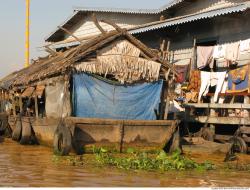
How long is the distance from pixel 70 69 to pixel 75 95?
794 mm

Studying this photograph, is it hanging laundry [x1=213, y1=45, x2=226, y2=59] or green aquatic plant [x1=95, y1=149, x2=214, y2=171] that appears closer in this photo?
green aquatic plant [x1=95, y1=149, x2=214, y2=171]

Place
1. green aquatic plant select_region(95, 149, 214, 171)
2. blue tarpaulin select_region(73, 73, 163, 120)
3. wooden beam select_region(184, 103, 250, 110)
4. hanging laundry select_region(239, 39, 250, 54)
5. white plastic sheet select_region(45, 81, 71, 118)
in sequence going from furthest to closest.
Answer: hanging laundry select_region(239, 39, 250, 54), wooden beam select_region(184, 103, 250, 110), blue tarpaulin select_region(73, 73, 163, 120), white plastic sheet select_region(45, 81, 71, 118), green aquatic plant select_region(95, 149, 214, 171)

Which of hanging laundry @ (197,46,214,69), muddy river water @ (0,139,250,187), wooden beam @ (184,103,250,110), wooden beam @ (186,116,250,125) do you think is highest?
hanging laundry @ (197,46,214,69)

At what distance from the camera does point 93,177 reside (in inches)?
318

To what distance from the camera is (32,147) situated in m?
13.4

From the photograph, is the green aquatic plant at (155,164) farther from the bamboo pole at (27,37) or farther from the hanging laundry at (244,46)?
the bamboo pole at (27,37)

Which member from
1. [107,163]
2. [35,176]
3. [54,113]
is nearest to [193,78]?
[54,113]

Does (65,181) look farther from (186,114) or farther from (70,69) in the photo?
(186,114)

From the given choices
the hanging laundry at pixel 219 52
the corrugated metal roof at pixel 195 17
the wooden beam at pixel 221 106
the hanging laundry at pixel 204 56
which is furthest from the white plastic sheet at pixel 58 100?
the hanging laundry at pixel 219 52

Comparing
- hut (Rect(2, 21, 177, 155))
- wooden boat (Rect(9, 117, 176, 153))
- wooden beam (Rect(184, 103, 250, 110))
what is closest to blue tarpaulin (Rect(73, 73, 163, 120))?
hut (Rect(2, 21, 177, 155))

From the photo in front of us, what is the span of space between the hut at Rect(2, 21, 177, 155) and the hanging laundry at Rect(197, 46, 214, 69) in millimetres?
2493

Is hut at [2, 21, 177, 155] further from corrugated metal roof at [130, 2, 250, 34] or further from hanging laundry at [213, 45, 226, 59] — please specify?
hanging laundry at [213, 45, 226, 59]

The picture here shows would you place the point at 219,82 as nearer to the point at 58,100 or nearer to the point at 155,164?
the point at 58,100

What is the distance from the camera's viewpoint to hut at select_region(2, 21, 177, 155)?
37.3ft
